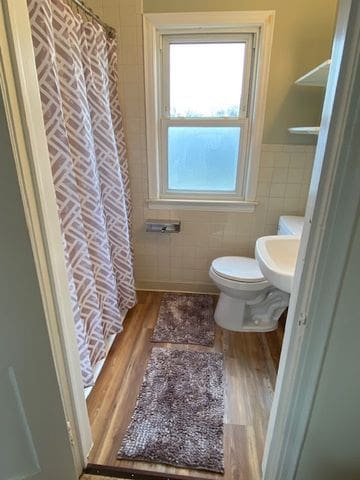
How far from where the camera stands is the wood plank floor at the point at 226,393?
49.3 inches

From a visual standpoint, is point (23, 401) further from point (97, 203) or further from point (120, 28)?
point (120, 28)

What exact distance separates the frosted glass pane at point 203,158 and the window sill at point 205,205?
123mm

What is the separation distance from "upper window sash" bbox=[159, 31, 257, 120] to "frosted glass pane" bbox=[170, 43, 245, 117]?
0.08 feet

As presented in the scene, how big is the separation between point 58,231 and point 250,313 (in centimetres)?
159

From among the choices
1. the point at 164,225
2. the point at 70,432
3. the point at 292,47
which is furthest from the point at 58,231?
the point at 292,47

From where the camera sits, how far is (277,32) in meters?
1.80

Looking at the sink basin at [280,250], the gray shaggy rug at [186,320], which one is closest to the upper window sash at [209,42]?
the sink basin at [280,250]

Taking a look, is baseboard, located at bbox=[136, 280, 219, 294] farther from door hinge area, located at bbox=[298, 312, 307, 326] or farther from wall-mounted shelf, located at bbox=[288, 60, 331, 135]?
door hinge area, located at bbox=[298, 312, 307, 326]

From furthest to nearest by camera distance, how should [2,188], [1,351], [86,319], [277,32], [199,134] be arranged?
[199,134]
[277,32]
[86,319]
[1,351]
[2,188]

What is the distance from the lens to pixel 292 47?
183cm

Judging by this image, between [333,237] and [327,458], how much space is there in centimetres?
77

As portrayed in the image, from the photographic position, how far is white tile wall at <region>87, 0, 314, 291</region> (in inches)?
75.6

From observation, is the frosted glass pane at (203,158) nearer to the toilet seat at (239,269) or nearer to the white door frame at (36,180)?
the toilet seat at (239,269)

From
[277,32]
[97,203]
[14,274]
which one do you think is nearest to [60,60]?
[97,203]
